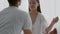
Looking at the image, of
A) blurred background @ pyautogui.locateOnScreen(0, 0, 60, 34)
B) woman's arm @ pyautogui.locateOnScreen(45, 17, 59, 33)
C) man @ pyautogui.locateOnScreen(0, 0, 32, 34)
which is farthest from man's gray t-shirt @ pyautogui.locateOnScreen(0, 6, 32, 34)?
blurred background @ pyautogui.locateOnScreen(0, 0, 60, 34)

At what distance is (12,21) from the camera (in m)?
1.29

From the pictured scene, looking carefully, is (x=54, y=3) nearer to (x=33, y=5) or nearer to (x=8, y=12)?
(x=33, y=5)

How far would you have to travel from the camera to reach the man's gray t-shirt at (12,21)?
1286 mm

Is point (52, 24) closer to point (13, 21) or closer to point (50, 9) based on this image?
point (13, 21)

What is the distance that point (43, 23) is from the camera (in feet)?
5.98

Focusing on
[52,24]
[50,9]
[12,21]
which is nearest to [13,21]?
[12,21]

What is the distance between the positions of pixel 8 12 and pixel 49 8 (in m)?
1.34

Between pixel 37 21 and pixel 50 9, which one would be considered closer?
pixel 37 21

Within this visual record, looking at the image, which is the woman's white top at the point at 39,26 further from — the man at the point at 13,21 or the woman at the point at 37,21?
the man at the point at 13,21

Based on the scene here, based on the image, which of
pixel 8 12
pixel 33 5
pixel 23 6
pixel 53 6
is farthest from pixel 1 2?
pixel 8 12

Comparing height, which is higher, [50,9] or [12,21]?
[12,21]

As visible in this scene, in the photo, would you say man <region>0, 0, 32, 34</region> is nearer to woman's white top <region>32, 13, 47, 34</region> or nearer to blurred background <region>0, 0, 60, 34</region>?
woman's white top <region>32, 13, 47, 34</region>

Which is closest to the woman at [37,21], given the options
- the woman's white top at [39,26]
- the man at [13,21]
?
the woman's white top at [39,26]

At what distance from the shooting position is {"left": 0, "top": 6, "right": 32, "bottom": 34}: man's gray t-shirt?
4.22 ft
